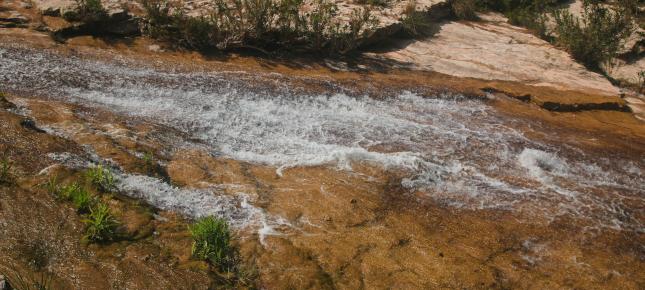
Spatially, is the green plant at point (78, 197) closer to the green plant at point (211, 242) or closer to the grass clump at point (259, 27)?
the green plant at point (211, 242)

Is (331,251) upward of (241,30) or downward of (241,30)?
downward

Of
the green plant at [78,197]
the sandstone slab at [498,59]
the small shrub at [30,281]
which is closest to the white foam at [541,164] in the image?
the sandstone slab at [498,59]

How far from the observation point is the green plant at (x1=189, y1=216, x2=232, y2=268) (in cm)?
416

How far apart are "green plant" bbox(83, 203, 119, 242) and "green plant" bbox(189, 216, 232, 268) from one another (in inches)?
26.5

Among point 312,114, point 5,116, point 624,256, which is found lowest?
point 624,256

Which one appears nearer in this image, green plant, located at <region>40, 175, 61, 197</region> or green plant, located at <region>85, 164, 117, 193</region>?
green plant, located at <region>40, 175, 61, 197</region>

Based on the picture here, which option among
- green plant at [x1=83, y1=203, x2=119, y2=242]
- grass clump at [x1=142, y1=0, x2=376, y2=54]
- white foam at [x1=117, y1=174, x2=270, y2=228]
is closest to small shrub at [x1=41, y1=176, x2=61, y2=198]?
green plant at [x1=83, y1=203, x2=119, y2=242]

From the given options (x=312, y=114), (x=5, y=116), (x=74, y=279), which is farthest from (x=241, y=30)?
(x=74, y=279)

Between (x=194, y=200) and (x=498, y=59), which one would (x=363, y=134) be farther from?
(x=498, y=59)

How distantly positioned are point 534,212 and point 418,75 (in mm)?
5492

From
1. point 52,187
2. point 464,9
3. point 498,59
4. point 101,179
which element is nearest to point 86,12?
point 101,179

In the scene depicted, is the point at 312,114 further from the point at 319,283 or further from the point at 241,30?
the point at 319,283

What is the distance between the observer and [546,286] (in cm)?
461

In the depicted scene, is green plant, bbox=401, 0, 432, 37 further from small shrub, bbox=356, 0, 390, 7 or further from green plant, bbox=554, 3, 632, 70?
green plant, bbox=554, 3, 632, 70
